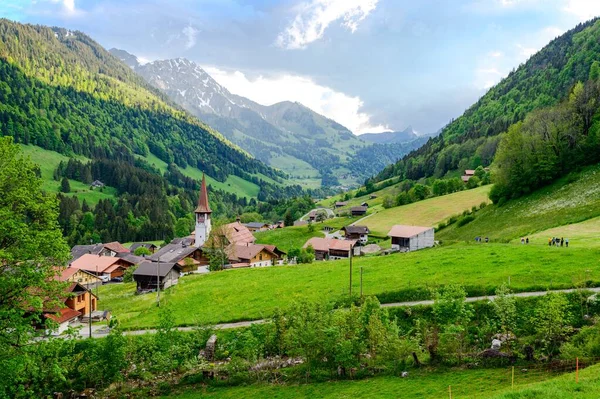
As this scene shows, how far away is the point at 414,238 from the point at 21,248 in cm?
8003

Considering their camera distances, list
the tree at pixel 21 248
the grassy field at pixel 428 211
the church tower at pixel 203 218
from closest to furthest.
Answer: the tree at pixel 21 248, the grassy field at pixel 428 211, the church tower at pixel 203 218

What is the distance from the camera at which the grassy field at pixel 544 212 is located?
6969cm

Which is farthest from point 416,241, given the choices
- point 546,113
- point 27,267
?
point 27,267

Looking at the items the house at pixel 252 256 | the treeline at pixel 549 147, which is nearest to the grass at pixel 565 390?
the treeline at pixel 549 147

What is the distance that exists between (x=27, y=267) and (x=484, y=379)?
27968mm

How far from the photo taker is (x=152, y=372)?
124 feet

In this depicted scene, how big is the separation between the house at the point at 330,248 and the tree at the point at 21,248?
89022mm

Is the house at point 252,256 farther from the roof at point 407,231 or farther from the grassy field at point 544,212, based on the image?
the grassy field at point 544,212

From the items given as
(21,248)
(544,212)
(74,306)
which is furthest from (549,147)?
(21,248)

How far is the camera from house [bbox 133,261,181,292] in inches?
3120

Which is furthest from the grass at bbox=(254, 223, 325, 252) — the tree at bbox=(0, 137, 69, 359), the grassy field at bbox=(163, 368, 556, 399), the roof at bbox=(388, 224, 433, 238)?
the tree at bbox=(0, 137, 69, 359)

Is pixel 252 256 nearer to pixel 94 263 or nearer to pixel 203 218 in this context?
pixel 203 218

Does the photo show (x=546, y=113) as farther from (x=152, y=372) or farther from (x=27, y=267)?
(x=27, y=267)

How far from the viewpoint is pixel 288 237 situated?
141 metres
